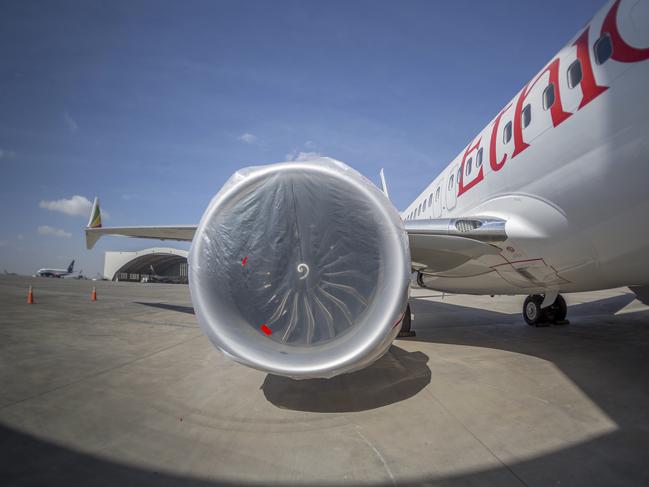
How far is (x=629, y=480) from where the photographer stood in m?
1.86

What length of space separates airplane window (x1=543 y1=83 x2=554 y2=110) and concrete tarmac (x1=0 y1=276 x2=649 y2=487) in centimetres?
265

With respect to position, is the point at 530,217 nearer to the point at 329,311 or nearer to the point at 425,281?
the point at 329,311

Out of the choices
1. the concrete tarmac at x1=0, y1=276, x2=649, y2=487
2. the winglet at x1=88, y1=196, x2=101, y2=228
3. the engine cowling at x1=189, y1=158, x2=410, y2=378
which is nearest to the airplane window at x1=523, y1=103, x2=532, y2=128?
the engine cowling at x1=189, y1=158, x2=410, y2=378

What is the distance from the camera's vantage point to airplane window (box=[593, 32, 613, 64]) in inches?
116

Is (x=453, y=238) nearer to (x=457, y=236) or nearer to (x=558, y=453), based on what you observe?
(x=457, y=236)

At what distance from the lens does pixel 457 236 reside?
3986 mm

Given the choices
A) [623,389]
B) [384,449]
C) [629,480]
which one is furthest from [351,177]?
[623,389]

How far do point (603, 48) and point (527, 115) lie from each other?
2.98ft

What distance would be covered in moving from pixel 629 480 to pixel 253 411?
2354 mm

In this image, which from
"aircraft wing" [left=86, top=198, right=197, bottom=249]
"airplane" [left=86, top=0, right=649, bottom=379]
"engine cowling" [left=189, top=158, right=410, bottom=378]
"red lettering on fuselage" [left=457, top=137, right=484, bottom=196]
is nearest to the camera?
"engine cowling" [left=189, top=158, right=410, bottom=378]

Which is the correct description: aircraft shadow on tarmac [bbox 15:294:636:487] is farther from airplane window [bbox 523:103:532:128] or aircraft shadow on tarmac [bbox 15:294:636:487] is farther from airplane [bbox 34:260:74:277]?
airplane [bbox 34:260:74:277]

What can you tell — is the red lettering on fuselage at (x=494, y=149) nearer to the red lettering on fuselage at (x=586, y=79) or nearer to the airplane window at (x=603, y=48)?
the red lettering on fuselage at (x=586, y=79)

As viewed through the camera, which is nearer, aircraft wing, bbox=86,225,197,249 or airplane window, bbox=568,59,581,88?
airplane window, bbox=568,59,581,88

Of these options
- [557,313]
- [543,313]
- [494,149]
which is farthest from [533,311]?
[494,149]
